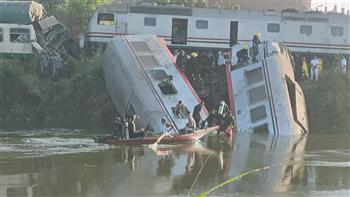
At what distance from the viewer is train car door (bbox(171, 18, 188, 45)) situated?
33.0 meters

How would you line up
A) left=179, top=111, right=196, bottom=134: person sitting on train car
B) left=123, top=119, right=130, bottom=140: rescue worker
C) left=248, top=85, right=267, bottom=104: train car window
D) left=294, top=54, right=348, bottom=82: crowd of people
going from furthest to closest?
1. left=294, top=54, right=348, bottom=82: crowd of people
2. left=248, top=85, right=267, bottom=104: train car window
3. left=179, top=111, right=196, bottom=134: person sitting on train car
4. left=123, top=119, right=130, bottom=140: rescue worker

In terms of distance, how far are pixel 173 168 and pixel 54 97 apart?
16891mm

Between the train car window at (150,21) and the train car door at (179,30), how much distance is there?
0.99 m

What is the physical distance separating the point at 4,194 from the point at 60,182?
1529 mm

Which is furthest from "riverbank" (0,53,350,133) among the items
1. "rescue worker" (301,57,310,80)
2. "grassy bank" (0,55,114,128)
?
"rescue worker" (301,57,310,80)

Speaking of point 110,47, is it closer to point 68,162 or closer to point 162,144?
point 162,144

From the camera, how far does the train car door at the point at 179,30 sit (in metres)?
33.0

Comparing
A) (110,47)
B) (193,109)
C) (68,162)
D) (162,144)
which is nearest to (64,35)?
(110,47)

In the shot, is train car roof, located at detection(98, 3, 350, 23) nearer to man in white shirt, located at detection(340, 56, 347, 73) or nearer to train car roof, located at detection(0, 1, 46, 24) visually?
man in white shirt, located at detection(340, 56, 347, 73)

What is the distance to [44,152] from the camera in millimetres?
17172

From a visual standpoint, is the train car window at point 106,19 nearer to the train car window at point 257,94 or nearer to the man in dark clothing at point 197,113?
the train car window at point 257,94

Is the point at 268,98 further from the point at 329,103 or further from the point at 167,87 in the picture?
the point at 329,103

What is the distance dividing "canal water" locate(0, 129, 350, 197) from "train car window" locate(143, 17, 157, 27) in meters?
13.1

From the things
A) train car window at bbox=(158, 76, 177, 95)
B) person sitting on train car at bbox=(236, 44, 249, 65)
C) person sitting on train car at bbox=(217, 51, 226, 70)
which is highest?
person sitting on train car at bbox=(236, 44, 249, 65)
